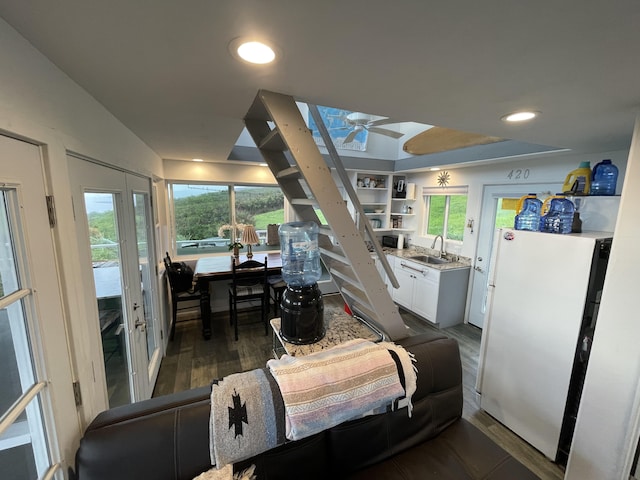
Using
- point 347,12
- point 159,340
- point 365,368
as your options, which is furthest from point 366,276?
point 159,340

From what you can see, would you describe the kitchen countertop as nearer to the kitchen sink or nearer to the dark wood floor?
the kitchen sink

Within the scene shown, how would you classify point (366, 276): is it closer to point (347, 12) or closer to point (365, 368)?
point (365, 368)

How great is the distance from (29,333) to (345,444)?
50.7 inches

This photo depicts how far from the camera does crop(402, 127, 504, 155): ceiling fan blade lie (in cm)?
291

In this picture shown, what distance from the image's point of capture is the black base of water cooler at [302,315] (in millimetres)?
1373

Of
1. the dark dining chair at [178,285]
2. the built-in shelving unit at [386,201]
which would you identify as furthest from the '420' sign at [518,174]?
the dark dining chair at [178,285]

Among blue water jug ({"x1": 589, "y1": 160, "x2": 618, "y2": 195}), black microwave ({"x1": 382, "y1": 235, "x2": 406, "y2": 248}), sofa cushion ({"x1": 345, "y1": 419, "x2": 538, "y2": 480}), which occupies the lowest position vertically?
sofa cushion ({"x1": 345, "y1": 419, "x2": 538, "y2": 480})

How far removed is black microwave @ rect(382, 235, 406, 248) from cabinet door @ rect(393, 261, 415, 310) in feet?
2.03

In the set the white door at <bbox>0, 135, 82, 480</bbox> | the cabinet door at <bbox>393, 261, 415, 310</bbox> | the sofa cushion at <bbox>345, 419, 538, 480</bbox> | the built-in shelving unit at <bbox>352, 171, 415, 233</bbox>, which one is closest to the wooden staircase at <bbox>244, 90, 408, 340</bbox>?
the sofa cushion at <bbox>345, 419, 538, 480</bbox>

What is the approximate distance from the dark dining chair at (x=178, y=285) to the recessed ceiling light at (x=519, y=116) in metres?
3.25

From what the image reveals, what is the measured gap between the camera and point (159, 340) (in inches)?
101

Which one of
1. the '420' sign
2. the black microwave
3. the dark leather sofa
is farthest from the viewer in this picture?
the black microwave

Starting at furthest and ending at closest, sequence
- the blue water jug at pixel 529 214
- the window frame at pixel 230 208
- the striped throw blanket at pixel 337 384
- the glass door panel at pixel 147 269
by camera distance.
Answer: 1. the window frame at pixel 230 208
2. the glass door panel at pixel 147 269
3. the blue water jug at pixel 529 214
4. the striped throw blanket at pixel 337 384

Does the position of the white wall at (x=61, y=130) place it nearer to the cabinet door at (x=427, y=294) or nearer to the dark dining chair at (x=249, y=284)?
the dark dining chair at (x=249, y=284)
